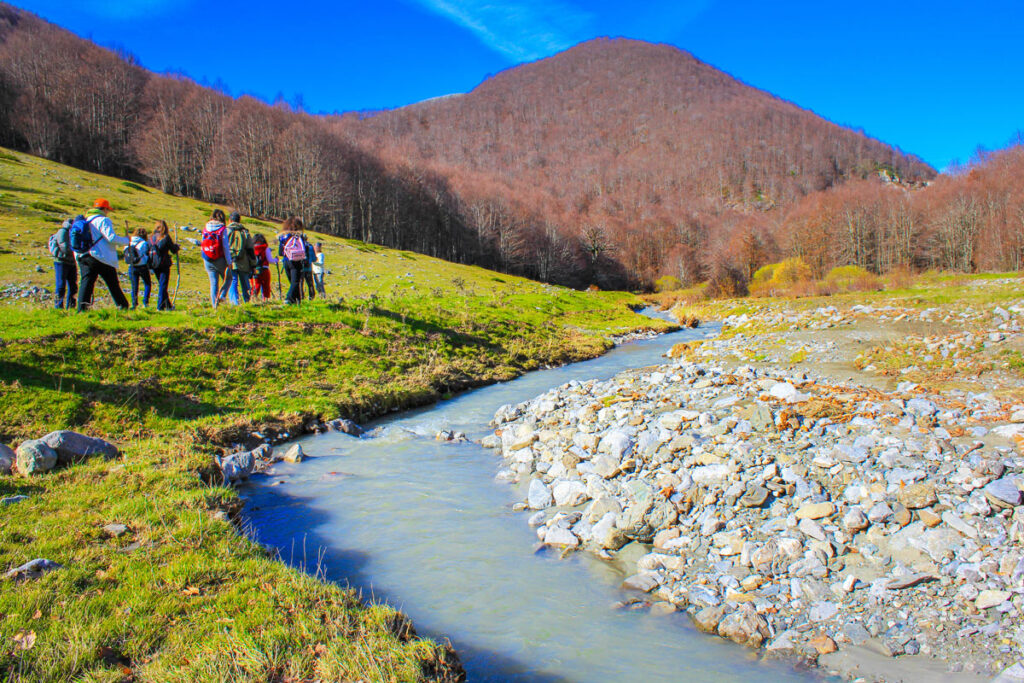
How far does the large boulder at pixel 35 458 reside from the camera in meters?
7.00

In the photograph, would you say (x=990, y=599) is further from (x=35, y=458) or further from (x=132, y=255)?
(x=132, y=255)

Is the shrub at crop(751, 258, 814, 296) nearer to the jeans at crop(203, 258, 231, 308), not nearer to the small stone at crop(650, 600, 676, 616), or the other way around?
the jeans at crop(203, 258, 231, 308)

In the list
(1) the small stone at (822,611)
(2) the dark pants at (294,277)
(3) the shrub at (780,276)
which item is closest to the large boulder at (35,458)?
(1) the small stone at (822,611)

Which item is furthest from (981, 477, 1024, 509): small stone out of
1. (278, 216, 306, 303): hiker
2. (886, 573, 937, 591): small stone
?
(278, 216, 306, 303): hiker

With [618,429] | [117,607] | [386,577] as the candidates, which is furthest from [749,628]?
[117,607]

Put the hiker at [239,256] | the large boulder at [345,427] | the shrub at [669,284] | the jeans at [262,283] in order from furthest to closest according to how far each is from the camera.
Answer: the shrub at [669,284]
the jeans at [262,283]
the hiker at [239,256]
the large boulder at [345,427]

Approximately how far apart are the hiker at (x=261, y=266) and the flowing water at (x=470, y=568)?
1006 cm

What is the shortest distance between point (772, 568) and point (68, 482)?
8.92 m

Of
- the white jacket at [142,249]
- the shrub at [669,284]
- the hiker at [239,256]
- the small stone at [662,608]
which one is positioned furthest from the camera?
the shrub at [669,284]

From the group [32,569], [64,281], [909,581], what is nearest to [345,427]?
[32,569]

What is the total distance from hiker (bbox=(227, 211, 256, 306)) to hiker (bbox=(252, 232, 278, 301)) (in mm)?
422

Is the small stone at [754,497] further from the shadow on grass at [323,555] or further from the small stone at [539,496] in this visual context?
the shadow on grass at [323,555]

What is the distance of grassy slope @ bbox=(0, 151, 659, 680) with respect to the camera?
388 cm

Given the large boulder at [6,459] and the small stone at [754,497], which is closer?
the small stone at [754,497]
